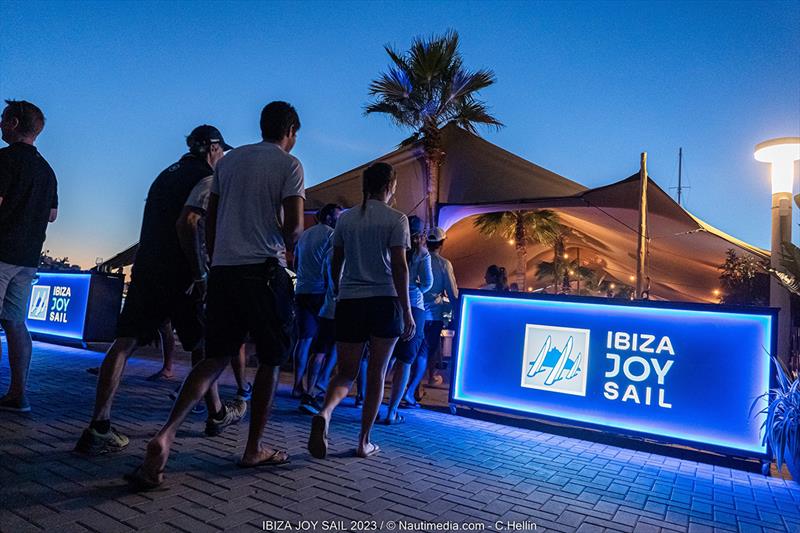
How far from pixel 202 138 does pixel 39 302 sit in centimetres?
741

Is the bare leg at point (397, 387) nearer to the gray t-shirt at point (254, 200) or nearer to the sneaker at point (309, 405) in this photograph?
the sneaker at point (309, 405)

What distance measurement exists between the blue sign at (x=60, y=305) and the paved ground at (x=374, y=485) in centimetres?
420

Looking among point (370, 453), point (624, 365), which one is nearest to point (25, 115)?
point (370, 453)

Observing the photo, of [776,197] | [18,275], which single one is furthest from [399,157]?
[18,275]

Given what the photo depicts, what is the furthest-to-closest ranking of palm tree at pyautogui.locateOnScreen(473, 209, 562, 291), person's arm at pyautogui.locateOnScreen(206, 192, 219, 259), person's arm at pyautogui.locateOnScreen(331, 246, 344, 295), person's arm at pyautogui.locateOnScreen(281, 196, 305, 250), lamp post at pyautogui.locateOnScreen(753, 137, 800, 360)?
palm tree at pyautogui.locateOnScreen(473, 209, 562, 291)
lamp post at pyautogui.locateOnScreen(753, 137, 800, 360)
person's arm at pyautogui.locateOnScreen(331, 246, 344, 295)
person's arm at pyautogui.locateOnScreen(206, 192, 219, 259)
person's arm at pyautogui.locateOnScreen(281, 196, 305, 250)

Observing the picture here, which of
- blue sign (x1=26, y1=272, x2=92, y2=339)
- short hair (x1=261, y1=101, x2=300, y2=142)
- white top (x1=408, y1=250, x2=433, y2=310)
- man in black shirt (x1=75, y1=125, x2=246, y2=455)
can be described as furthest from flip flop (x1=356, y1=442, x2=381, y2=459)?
blue sign (x1=26, y1=272, x2=92, y2=339)

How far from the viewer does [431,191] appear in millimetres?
11430

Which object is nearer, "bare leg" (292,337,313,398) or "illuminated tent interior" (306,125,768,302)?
"bare leg" (292,337,313,398)

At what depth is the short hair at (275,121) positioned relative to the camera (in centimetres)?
302

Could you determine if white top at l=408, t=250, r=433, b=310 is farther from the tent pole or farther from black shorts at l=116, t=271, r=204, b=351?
the tent pole

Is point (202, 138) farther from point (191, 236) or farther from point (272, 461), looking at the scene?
point (272, 461)

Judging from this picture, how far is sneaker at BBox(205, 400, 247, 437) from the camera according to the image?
3.62 metres

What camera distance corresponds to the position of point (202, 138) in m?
3.52

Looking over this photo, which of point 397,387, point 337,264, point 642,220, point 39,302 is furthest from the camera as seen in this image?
point 39,302
